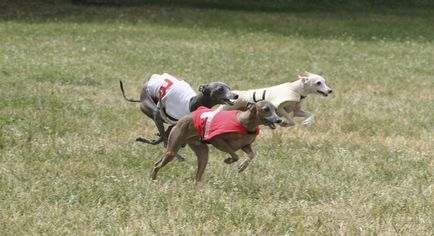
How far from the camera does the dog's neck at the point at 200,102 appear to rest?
22.2 ft

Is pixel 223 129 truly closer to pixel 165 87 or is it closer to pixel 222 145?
pixel 222 145

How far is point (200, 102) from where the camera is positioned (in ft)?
22.5

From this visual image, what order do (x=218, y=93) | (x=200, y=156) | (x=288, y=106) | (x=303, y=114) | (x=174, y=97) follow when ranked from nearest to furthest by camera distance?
(x=200, y=156), (x=218, y=93), (x=174, y=97), (x=288, y=106), (x=303, y=114)

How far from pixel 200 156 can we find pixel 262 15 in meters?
19.2

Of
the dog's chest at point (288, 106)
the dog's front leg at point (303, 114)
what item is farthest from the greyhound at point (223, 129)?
the dog's front leg at point (303, 114)

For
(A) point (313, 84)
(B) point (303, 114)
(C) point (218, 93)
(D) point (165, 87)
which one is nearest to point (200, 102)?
(C) point (218, 93)

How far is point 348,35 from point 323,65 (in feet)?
21.0

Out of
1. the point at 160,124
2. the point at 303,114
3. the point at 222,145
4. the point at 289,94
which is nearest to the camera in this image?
the point at 222,145

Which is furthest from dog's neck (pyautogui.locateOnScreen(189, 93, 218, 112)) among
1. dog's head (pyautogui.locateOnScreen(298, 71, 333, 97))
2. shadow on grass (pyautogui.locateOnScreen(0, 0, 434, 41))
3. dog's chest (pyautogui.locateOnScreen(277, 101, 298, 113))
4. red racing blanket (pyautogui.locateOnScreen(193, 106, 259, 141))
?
shadow on grass (pyautogui.locateOnScreen(0, 0, 434, 41))

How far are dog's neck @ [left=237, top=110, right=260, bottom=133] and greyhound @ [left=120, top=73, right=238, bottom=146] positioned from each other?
0.76 meters

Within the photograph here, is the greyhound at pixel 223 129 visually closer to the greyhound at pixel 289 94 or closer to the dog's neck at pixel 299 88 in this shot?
the greyhound at pixel 289 94

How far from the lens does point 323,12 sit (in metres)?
27.0

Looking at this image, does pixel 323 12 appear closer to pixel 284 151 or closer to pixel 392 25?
pixel 392 25

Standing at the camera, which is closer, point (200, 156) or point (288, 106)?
point (200, 156)
